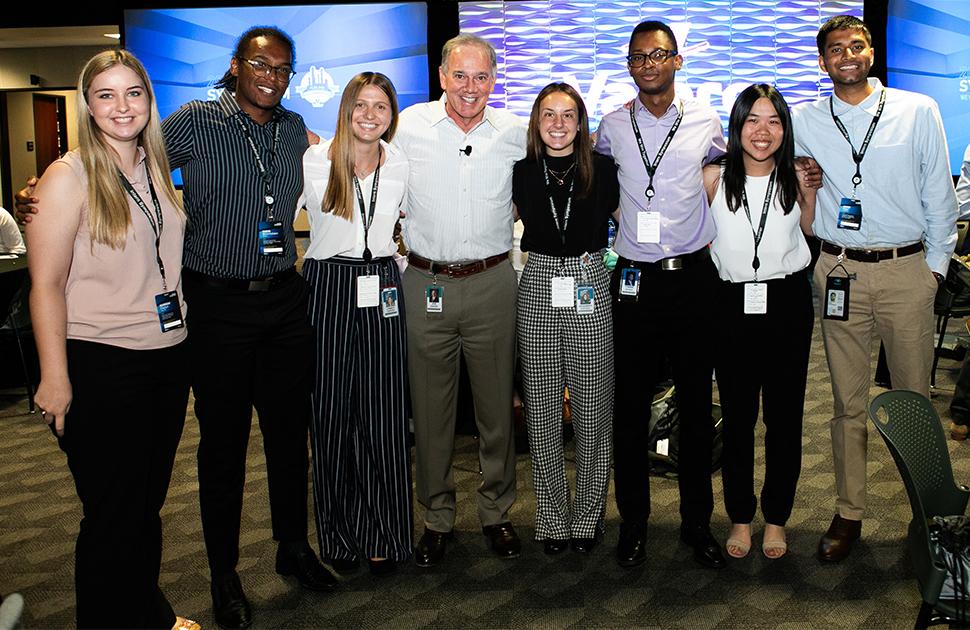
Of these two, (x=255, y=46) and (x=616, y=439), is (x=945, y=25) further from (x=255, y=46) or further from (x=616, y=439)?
(x=255, y=46)

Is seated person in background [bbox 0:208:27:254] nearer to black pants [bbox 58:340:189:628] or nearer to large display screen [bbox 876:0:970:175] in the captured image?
black pants [bbox 58:340:189:628]

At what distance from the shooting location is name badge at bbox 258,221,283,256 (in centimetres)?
286

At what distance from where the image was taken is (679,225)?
320 centimetres

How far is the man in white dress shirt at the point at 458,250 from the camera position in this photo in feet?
10.6

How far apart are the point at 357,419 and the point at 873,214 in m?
1.98

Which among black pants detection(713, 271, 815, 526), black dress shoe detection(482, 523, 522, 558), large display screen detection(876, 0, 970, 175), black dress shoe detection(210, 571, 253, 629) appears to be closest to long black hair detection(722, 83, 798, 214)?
black pants detection(713, 271, 815, 526)

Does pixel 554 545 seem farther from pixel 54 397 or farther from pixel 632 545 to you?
pixel 54 397

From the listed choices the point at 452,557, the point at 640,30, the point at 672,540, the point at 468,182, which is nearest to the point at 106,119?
the point at 468,182

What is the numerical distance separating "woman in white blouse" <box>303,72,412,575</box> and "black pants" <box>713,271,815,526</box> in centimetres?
117

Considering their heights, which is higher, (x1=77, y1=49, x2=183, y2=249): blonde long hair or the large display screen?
the large display screen

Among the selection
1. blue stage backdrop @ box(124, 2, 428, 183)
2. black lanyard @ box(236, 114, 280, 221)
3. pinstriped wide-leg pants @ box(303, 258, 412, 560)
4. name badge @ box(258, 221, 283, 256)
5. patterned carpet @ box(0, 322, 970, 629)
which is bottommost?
patterned carpet @ box(0, 322, 970, 629)

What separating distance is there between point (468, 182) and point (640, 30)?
2.62ft

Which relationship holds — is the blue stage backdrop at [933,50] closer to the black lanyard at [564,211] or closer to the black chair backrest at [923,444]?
the black lanyard at [564,211]

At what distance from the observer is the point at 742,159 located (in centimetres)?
321
